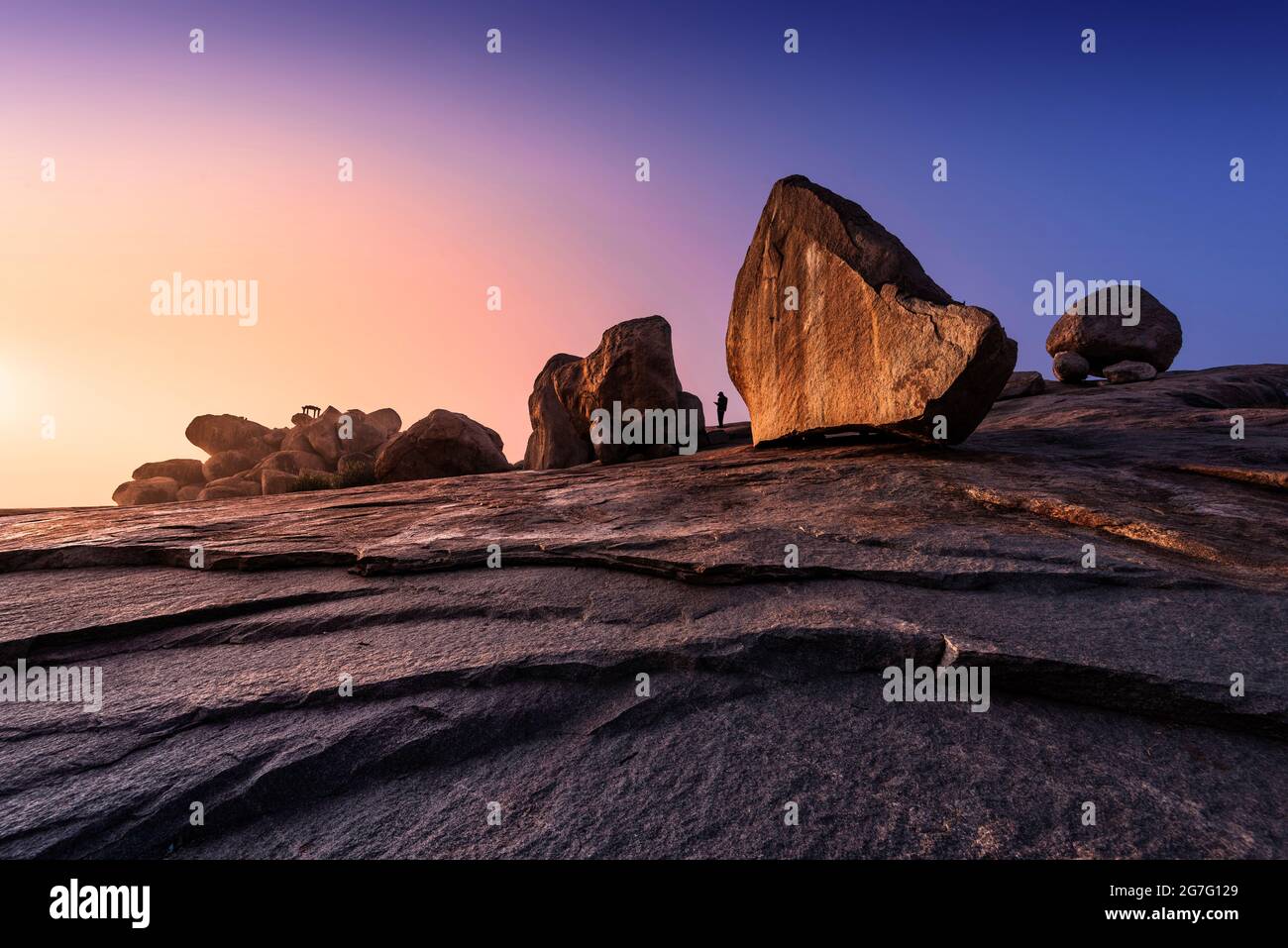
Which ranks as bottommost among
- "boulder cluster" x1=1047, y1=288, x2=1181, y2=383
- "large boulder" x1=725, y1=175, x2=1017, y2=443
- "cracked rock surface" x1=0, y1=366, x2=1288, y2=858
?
"cracked rock surface" x1=0, y1=366, x2=1288, y2=858

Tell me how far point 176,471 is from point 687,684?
52.1m

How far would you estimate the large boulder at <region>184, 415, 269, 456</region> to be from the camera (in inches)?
1841

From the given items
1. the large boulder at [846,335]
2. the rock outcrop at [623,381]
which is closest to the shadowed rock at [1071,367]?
the rock outcrop at [623,381]

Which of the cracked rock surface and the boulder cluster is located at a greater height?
the boulder cluster

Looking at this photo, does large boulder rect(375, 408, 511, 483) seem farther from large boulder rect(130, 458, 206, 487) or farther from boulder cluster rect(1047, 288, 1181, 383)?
large boulder rect(130, 458, 206, 487)

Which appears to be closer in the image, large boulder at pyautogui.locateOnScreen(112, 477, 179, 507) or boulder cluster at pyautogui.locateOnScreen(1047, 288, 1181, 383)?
boulder cluster at pyautogui.locateOnScreen(1047, 288, 1181, 383)

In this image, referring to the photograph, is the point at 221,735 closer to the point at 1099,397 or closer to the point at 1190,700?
the point at 1190,700

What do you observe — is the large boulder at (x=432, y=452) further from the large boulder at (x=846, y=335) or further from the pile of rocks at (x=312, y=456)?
the large boulder at (x=846, y=335)

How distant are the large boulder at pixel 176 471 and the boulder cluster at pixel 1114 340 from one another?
51285 mm

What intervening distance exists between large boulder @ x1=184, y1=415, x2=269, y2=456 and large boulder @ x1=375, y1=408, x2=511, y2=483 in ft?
110

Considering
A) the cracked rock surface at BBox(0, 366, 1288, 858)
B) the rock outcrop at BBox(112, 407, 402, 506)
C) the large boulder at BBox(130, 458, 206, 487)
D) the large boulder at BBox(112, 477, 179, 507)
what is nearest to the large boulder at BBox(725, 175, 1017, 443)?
the cracked rock surface at BBox(0, 366, 1288, 858)

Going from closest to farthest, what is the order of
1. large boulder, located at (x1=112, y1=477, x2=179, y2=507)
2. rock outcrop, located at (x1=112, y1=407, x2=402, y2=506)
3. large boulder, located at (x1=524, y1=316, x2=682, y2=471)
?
large boulder, located at (x1=524, y1=316, x2=682, y2=471)
rock outcrop, located at (x1=112, y1=407, x2=402, y2=506)
large boulder, located at (x1=112, y1=477, x2=179, y2=507)

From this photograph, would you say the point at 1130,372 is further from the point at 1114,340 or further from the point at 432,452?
the point at 432,452
